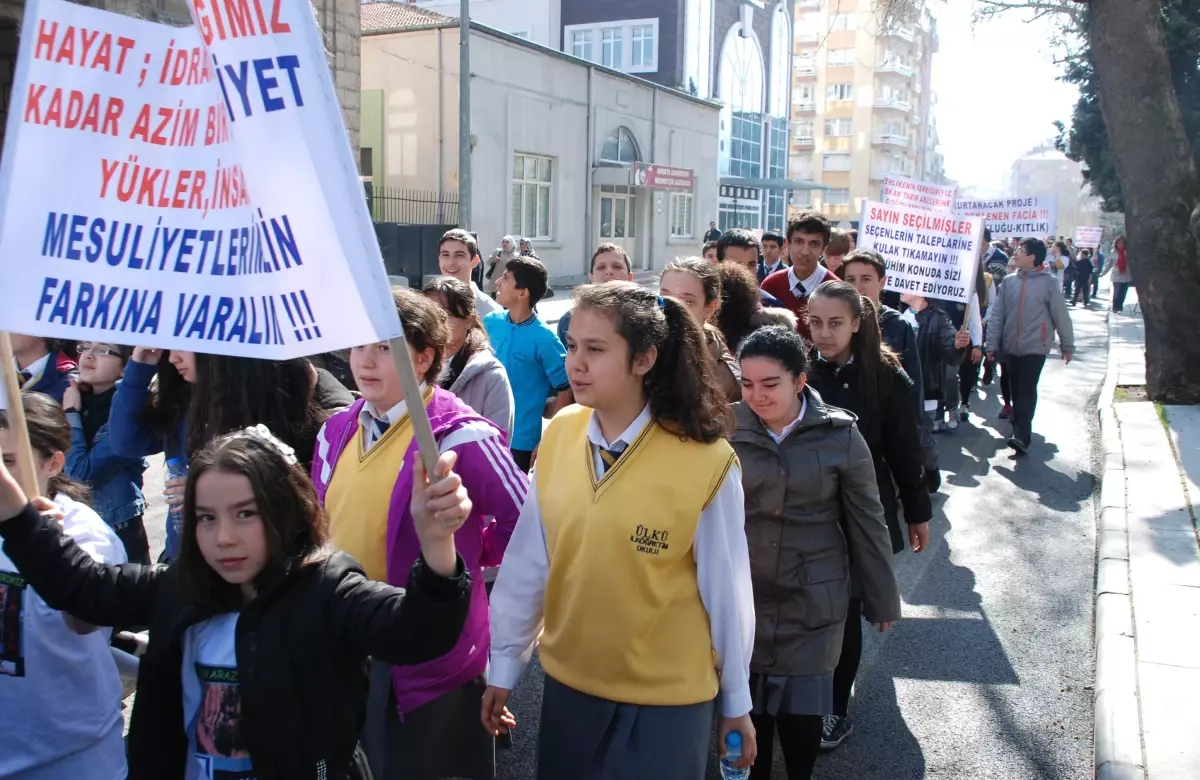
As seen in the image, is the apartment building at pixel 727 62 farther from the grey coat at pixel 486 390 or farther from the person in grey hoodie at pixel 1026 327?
the grey coat at pixel 486 390

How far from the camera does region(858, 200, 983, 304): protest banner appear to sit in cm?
823

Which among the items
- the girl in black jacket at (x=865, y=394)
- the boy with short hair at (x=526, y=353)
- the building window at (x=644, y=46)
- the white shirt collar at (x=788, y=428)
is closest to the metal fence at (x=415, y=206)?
the building window at (x=644, y=46)

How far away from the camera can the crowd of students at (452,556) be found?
215cm

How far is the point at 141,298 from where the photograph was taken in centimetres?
202

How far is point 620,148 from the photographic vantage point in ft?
115

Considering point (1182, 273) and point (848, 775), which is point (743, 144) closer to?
point (1182, 273)

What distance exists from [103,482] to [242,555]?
228 centimetres

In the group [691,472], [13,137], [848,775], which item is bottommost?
[848,775]

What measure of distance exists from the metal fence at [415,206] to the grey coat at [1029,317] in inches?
775

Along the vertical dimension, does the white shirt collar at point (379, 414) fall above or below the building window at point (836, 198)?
below

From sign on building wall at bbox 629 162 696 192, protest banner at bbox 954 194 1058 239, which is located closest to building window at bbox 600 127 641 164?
sign on building wall at bbox 629 162 696 192

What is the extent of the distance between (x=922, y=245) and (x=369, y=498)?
6.44m

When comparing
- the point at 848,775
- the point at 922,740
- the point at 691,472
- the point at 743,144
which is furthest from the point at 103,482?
the point at 743,144

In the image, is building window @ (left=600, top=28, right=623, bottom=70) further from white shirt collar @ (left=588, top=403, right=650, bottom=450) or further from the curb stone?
white shirt collar @ (left=588, top=403, right=650, bottom=450)
